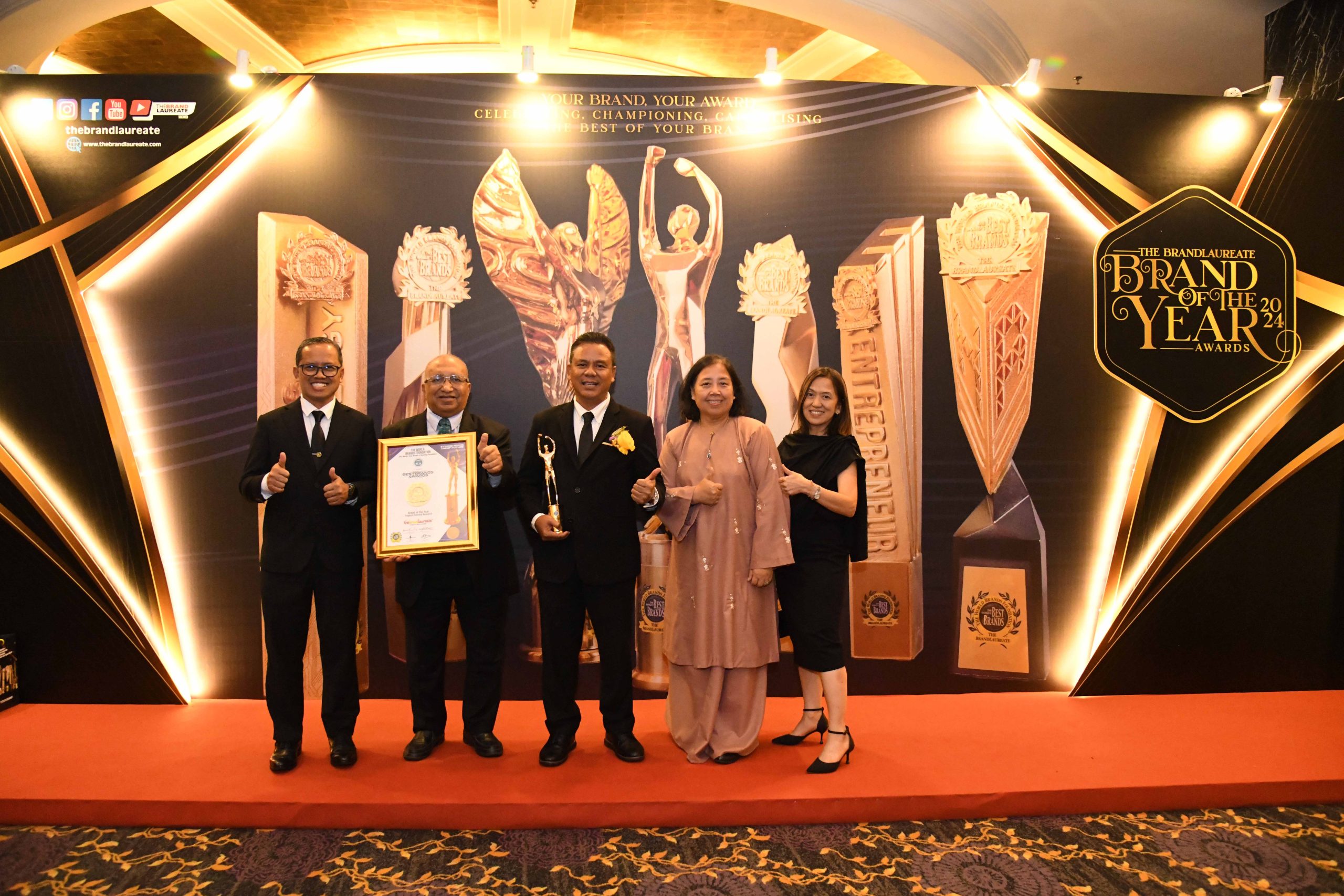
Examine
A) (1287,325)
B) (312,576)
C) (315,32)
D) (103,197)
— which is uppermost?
(315,32)

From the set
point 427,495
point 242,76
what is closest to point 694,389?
point 427,495

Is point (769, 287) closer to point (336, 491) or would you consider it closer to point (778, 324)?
point (778, 324)

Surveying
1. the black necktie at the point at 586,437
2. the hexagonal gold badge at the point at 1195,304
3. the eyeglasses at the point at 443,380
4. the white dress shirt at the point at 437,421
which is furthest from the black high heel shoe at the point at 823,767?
the hexagonal gold badge at the point at 1195,304

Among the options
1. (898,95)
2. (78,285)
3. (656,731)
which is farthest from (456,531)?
(898,95)

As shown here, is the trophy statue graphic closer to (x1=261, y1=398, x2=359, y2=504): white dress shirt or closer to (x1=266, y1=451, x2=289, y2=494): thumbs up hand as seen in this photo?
(x1=261, y1=398, x2=359, y2=504): white dress shirt

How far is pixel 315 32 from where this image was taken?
5.89 m

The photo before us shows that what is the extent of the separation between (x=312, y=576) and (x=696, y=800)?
5.72ft

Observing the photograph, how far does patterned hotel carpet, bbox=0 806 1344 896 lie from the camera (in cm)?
246

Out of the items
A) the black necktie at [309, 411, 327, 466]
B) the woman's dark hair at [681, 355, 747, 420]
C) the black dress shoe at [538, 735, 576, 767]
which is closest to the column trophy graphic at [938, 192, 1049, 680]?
the woman's dark hair at [681, 355, 747, 420]

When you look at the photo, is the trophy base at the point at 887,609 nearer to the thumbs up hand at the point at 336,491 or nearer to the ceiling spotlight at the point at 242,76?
the thumbs up hand at the point at 336,491

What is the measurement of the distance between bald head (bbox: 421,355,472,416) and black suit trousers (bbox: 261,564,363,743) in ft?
2.49

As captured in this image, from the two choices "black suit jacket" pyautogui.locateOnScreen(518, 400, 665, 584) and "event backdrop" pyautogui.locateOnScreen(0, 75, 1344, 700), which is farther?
"event backdrop" pyautogui.locateOnScreen(0, 75, 1344, 700)

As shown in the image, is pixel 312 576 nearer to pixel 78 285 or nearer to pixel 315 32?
pixel 78 285

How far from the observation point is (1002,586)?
4.16 metres
